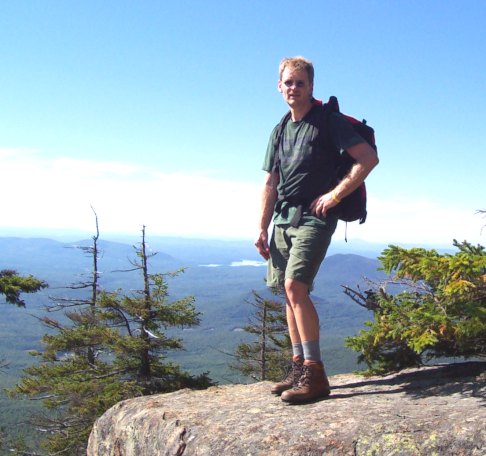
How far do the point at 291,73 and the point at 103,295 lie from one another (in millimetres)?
14681

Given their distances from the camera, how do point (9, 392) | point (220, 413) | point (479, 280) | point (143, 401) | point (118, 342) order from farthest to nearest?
point (9, 392) → point (118, 342) → point (143, 401) → point (220, 413) → point (479, 280)

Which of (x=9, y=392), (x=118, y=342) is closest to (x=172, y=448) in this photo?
(x=118, y=342)

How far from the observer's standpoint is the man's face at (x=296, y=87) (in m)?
6.02

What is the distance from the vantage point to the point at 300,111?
627 cm

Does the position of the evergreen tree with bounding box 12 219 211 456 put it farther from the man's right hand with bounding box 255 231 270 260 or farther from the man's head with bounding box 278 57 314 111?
the man's head with bounding box 278 57 314 111

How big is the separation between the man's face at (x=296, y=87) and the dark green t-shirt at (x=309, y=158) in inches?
8.6

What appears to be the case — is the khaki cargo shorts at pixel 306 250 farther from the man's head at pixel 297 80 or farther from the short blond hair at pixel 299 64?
the short blond hair at pixel 299 64

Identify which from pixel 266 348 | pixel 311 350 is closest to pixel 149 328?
pixel 266 348

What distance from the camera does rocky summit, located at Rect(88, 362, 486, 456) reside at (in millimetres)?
4801

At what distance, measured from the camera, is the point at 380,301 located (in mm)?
6809

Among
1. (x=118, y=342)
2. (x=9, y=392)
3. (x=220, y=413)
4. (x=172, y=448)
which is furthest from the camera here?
(x=9, y=392)

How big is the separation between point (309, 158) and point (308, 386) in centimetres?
285

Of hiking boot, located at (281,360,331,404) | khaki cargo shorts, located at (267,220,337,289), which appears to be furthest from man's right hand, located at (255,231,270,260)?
hiking boot, located at (281,360,331,404)

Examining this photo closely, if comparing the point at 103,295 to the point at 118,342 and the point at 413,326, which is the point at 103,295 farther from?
the point at 413,326
